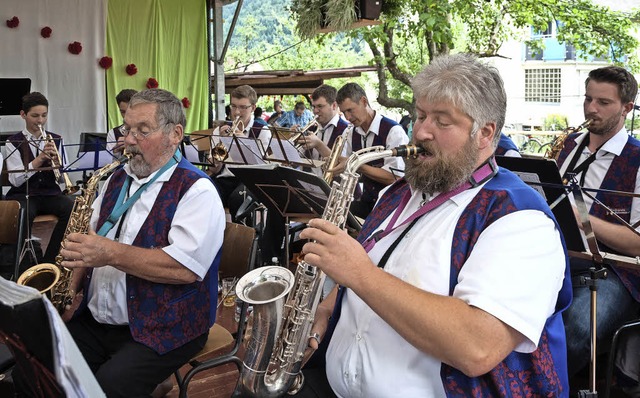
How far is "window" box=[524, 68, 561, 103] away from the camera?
29672 millimetres

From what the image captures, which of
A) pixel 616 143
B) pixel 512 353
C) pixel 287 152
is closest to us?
pixel 512 353

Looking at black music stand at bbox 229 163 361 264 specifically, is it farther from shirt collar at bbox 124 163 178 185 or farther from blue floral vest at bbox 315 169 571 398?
blue floral vest at bbox 315 169 571 398

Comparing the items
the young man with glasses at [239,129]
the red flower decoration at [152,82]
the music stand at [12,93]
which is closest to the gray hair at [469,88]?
the young man with glasses at [239,129]

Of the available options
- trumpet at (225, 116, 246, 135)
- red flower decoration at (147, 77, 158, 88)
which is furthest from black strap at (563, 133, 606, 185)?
red flower decoration at (147, 77, 158, 88)

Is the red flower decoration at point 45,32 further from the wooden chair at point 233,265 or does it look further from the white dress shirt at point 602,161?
the white dress shirt at point 602,161

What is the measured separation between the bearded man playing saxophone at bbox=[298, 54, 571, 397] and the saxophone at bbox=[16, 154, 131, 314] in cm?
150

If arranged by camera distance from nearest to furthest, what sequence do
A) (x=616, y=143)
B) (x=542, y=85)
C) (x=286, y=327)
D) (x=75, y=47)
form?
(x=286, y=327) < (x=616, y=143) < (x=75, y=47) < (x=542, y=85)

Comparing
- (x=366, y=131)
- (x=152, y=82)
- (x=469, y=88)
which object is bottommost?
(x=366, y=131)

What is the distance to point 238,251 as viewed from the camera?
129 inches

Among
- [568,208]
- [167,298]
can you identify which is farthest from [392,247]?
[167,298]

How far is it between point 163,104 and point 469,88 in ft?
5.35

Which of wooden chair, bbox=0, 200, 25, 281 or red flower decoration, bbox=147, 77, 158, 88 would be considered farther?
red flower decoration, bbox=147, 77, 158, 88

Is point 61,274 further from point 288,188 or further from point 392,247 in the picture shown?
point 392,247

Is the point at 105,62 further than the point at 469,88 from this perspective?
Yes
